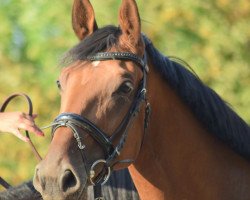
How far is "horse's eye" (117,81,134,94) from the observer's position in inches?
183

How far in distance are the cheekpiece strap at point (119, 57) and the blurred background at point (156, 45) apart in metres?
6.37

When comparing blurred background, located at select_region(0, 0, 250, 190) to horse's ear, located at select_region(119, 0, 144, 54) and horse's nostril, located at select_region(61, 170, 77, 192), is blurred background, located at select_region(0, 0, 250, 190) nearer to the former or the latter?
horse's ear, located at select_region(119, 0, 144, 54)

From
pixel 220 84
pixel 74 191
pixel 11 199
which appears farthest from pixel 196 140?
pixel 220 84

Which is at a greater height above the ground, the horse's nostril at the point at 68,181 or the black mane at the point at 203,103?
the black mane at the point at 203,103

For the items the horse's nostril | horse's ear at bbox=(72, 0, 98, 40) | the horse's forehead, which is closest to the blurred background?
horse's ear at bbox=(72, 0, 98, 40)

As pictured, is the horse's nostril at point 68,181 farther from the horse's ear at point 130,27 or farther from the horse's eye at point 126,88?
the horse's ear at point 130,27

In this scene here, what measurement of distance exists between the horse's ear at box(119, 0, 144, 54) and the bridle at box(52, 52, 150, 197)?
0.09 meters

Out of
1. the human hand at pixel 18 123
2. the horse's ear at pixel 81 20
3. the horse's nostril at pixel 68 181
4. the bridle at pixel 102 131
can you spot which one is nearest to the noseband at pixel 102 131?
the bridle at pixel 102 131

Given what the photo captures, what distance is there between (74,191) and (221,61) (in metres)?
7.51

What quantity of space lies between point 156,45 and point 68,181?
302 inches

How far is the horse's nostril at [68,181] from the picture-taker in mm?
4281

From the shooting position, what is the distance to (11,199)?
18.5 ft

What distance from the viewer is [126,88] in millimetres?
4676

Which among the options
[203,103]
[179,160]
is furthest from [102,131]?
[203,103]
